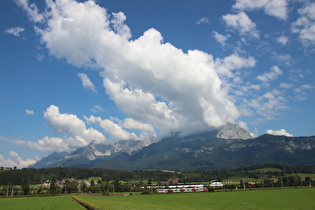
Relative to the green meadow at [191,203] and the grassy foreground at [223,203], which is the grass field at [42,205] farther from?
the grassy foreground at [223,203]

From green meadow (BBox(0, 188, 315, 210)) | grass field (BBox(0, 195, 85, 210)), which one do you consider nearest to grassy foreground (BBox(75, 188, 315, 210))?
green meadow (BBox(0, 188, 315, 210))

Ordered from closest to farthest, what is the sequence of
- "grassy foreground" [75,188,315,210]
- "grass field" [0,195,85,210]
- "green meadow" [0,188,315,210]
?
"grassy foreground" [75,188,315,210] < "green meadow" [0,188,315,210] < "grass field" [0,195,85,210]

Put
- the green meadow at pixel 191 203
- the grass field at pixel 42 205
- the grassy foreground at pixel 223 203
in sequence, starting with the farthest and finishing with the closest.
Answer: the grass field at pixel 42 205 < the green meadow at pixel 191 203 < the grassy foreground at pixel 223 203

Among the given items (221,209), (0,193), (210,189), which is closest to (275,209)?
(221,209)

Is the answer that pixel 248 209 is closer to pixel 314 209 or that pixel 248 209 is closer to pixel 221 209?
pixel 221 209

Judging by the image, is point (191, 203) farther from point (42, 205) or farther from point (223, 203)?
point (42, 205)

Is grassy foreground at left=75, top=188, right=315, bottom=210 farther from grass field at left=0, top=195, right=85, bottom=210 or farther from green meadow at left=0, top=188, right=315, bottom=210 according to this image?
grass field at left=0, top=195, right=85, bottom=210

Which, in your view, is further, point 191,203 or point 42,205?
point 191,203

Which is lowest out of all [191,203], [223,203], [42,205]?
[191,203]

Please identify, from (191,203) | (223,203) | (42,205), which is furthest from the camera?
(191,203)

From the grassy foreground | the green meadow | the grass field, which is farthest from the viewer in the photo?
the grass field

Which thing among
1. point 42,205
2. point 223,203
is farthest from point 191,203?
point 42,205

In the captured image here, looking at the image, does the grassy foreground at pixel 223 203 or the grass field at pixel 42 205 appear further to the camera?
the grass field at pixel 42 205

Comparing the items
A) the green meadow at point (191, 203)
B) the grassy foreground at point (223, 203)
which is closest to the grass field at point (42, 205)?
the green meadow at point (191, 203)
